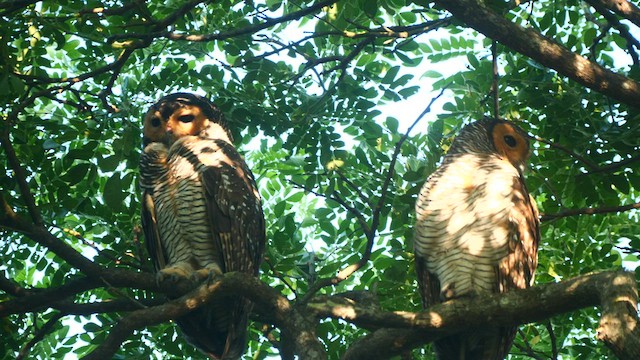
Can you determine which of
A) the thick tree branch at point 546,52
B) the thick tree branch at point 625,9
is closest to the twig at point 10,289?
the thick tree branch at point 546,52

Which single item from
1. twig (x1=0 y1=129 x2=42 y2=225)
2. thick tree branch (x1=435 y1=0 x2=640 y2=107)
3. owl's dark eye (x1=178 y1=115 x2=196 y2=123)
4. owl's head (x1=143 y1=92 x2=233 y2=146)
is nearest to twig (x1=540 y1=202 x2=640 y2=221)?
thick tree branch (x1=435 y1=0 x2=640 y2=107)

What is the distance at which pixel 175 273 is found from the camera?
4.23 m

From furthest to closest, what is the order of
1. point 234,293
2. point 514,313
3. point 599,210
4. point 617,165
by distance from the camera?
point 617,165, point 599,210, point 234,293, point 514,313

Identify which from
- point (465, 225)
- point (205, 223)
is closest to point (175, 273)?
point (205, 223)

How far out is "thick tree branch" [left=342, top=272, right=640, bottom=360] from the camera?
260cm

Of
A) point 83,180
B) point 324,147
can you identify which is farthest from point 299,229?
point 83,180

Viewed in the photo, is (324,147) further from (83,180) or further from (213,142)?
(83,180)

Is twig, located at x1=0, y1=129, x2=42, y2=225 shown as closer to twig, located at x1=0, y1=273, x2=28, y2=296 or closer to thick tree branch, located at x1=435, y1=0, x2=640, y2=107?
twig, located at x1=0, y1=273, x2=28, y2=296

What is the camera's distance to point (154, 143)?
4980mm

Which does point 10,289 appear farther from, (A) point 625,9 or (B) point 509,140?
(A) point 625,9

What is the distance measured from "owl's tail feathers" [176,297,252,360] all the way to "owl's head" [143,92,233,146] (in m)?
1.09

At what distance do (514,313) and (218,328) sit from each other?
183cm

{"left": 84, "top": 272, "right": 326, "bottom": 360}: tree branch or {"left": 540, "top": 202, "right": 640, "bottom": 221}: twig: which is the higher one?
{"left": 540, "top": 202, "right": 640, "bottom": 221}: twig

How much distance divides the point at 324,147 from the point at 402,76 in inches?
26.2
